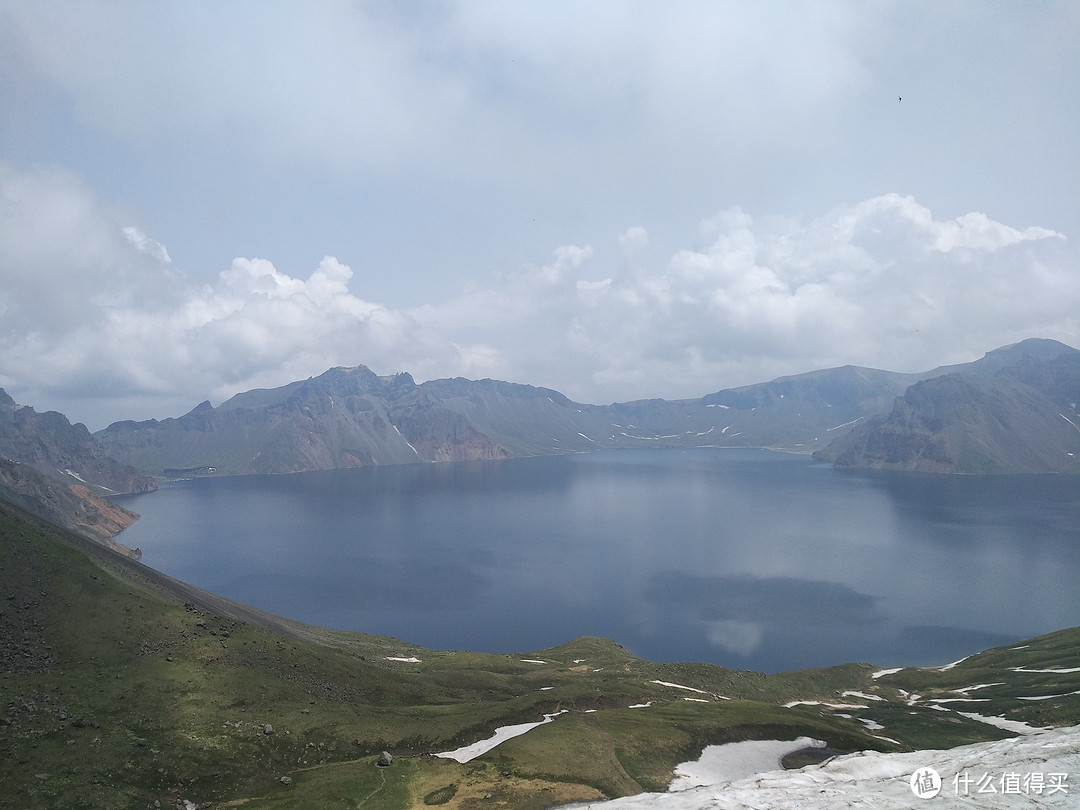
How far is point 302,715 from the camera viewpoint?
50.3 metres

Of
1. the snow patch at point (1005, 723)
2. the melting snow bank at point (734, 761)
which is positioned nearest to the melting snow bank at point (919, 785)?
the melting snow bank at point (734, 761)

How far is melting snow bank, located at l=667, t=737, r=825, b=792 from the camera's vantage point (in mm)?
45234

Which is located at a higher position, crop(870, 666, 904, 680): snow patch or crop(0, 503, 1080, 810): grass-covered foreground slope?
crop(0, 503, 1080, 810): grass-covered foreground slope

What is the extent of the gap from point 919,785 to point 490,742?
34.5 metres

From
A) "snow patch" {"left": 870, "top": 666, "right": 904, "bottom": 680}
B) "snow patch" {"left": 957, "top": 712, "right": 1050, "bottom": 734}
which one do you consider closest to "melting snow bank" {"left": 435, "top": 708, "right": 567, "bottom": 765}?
"snow patch" {"left": 957, "top": 712, "right": 1050, "bottom": 734}

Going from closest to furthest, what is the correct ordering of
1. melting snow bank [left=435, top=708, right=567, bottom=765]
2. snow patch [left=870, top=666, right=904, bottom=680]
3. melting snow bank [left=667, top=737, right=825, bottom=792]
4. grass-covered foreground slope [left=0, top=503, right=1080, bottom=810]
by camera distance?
1. grass-covered foreground slope [left=0, top=503, right=1080, bottom=810]
2. melting snow bank [left=667, top=737, right=825, bottom=792]
3. melting snow bank [left=435, top=708, right=567, bottom=765]
4. snow patch [left=870, top=666, right=904, bottom=680]

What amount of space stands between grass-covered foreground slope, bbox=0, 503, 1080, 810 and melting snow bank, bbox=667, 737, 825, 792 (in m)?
1.07

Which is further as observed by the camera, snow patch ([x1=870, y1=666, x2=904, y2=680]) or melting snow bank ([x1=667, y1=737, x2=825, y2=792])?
snow patch ([x1=870, y1=666, x2=904, y2=680])

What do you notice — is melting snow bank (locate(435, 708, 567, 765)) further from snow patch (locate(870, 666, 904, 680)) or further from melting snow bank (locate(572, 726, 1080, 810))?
snow patch (locate(870, 666, 904, 680))

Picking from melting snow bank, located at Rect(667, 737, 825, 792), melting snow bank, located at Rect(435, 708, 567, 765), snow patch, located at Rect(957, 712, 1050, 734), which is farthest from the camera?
snow patch, located at Rect(957, 712, 1050, 734)

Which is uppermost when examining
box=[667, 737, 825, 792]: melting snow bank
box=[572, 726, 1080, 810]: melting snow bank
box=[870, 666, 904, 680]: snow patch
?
box=[572, 726, 1080, 810]: melting snow bank

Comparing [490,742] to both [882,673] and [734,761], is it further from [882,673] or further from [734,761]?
[882,673]

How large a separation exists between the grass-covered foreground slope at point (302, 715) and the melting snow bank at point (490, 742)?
1.17 meters

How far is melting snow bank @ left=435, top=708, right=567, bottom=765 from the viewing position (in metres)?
47.0
